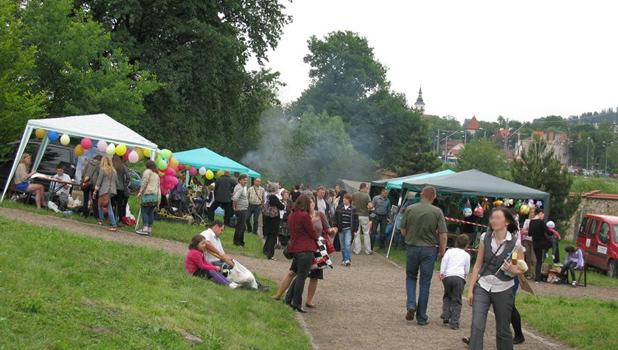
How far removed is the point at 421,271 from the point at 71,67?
19.1 m

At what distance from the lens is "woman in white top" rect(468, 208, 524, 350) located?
7.81 metres

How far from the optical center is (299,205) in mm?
11109

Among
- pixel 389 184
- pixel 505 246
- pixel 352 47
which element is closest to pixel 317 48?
pixel 352 47

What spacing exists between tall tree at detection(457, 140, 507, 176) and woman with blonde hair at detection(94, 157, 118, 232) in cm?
5754

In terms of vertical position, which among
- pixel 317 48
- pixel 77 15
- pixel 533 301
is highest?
pixel 317 48

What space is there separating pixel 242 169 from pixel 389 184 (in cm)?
570

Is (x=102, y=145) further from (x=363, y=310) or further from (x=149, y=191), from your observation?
(x=363, y=310)

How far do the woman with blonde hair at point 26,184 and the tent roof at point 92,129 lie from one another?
3.50ft

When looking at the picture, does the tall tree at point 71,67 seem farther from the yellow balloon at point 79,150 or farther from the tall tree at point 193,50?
the yellow balloon at point 79,150

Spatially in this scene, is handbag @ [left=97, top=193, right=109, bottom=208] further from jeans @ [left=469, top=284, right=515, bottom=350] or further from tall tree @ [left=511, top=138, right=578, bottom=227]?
tall tree @ [left=511, top=138, right=578, bottom=227]

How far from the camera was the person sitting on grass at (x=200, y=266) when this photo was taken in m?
12.0

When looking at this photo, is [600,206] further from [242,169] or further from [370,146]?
[370,146]

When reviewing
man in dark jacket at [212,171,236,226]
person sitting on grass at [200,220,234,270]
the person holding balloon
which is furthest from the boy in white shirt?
man in dark jacket at [212,171,236,226]

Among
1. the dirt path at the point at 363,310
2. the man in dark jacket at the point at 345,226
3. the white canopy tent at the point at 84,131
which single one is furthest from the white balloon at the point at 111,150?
the man in dark jacket at the point at 345,226
